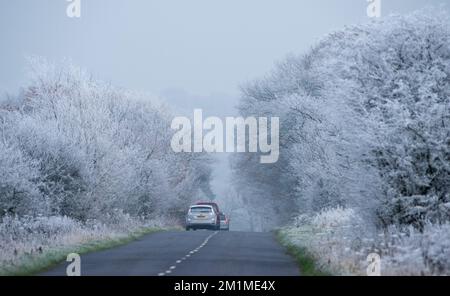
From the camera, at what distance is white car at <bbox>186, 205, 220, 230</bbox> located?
49969 millimetres

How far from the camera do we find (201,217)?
164 feet

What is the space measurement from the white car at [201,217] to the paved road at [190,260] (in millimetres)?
16497

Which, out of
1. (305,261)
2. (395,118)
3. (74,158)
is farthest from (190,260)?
(74,158)

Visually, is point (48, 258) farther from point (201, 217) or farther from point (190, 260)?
point (201, 217)

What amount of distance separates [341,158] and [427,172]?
3665 millimetres

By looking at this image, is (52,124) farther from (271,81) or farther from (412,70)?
(271,81)

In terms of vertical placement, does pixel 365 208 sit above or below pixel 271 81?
below

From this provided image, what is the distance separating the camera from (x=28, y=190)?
31.9m

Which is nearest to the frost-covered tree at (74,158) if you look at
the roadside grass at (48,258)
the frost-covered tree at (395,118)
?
the roadside grass at (48,258)

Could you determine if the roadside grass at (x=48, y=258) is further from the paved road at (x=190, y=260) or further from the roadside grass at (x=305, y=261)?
the roadside grass at (x=305, y=261)

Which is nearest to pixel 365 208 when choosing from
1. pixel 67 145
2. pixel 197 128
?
pixel 67 145

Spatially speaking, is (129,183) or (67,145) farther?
(129,183)

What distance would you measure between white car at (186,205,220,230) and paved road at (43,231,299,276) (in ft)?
54.1

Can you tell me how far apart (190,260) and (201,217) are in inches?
1026
